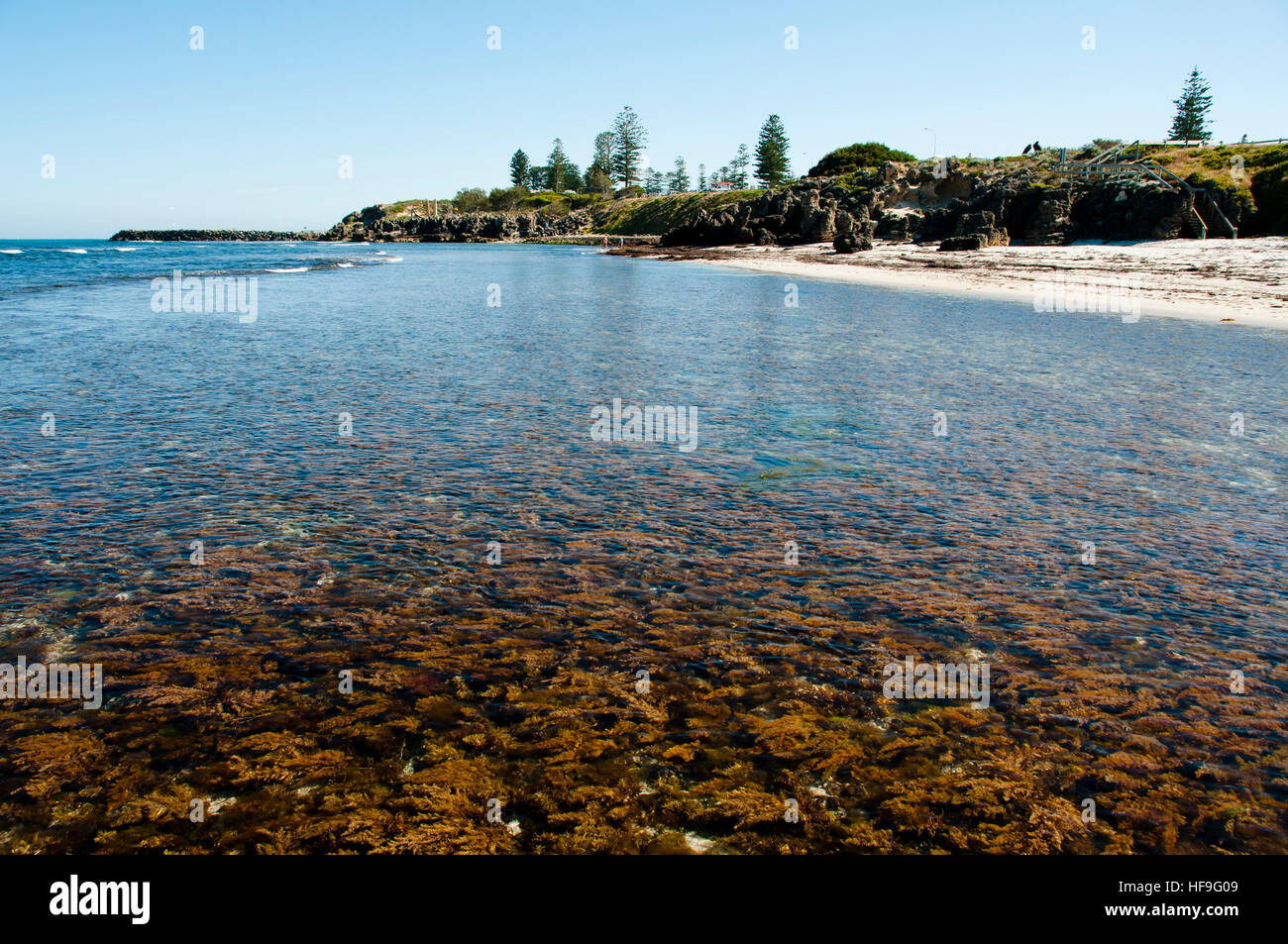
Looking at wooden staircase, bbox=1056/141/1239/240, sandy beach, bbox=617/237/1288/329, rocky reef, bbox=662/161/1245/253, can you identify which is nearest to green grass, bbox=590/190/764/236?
rocky reef, bbox=662/161/1245/253

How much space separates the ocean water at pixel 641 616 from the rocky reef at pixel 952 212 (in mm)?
47504

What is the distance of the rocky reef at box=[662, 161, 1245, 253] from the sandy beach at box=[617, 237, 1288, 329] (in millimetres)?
3017

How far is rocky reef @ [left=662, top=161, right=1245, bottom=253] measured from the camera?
5494 cm

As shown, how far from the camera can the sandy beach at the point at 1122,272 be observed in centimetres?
3388

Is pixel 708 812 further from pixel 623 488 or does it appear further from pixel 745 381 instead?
pixel 745 381

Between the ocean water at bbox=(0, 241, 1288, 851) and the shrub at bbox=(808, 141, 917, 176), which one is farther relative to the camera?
the shrub at bbox=(808, 141, 917, 176)

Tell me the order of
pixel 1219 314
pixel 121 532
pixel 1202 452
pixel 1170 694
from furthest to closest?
1. pixel 1219 314
2. pixel 1202 452
3. pixel 121 532
4. pixel 1170 694

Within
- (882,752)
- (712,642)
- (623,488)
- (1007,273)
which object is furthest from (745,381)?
(1007,273)

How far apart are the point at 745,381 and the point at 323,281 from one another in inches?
1821

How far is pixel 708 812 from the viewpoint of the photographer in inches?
193

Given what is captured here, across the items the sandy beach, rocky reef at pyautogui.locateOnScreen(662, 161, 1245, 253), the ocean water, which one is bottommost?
the ocean water

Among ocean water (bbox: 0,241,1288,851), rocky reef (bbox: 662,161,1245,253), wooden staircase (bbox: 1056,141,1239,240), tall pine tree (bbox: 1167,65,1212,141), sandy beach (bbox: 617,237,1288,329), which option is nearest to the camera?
ocean water (bbox: 0,241,1288,851)

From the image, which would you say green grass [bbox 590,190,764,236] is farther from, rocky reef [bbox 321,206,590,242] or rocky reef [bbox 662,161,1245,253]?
rocky reef [bbox 662,161,1245,253]

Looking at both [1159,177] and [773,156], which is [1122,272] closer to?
[1159,177]
